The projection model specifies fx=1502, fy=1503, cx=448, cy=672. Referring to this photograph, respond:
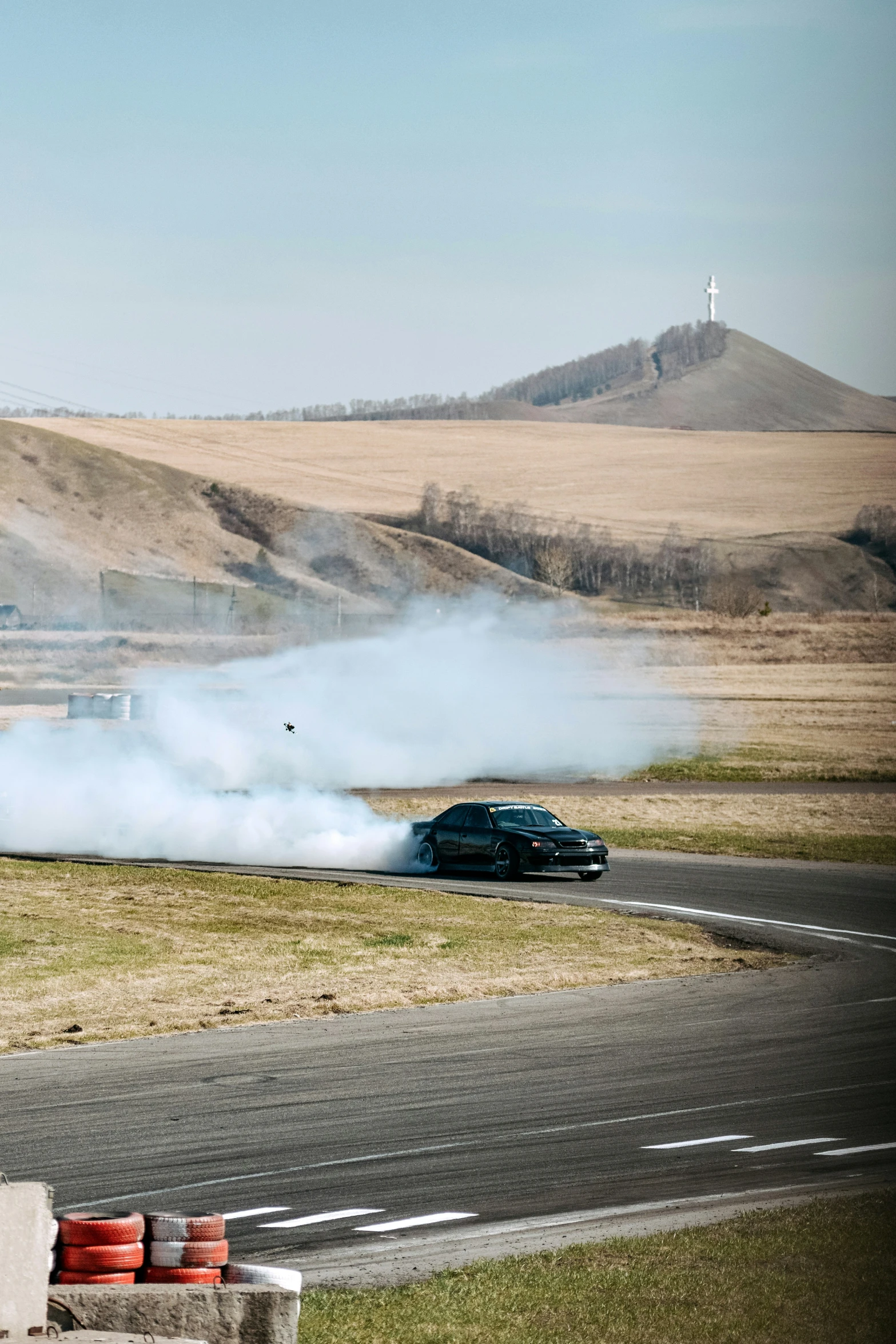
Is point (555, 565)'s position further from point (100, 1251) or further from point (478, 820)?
point (100, 1251)

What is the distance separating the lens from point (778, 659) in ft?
298

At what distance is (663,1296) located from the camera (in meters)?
8.75

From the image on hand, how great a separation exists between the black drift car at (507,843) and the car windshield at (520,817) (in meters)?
0.01

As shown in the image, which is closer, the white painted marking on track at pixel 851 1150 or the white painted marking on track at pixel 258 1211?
the white painted marking on track at pixel 258 1211

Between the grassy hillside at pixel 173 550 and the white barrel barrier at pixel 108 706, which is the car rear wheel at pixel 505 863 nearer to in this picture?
the white barrel barrier at pixel 108 706

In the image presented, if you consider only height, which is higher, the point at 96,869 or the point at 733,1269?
the point at 733,1269

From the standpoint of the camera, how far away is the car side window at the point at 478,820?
31.9m

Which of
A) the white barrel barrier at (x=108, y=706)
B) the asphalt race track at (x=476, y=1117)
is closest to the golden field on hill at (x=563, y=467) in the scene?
the white barrel barrier at (x=108, y=706)

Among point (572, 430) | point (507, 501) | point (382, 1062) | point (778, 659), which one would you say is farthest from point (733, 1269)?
point (572, 430)

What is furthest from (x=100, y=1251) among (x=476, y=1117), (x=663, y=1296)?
(x=476, y=1117)

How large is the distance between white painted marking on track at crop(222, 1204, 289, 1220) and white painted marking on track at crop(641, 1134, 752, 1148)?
3.37m

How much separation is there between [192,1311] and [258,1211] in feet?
10.9

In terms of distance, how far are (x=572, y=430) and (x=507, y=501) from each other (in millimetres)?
48655

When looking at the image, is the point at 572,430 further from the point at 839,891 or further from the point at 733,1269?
the point at 733,1269
